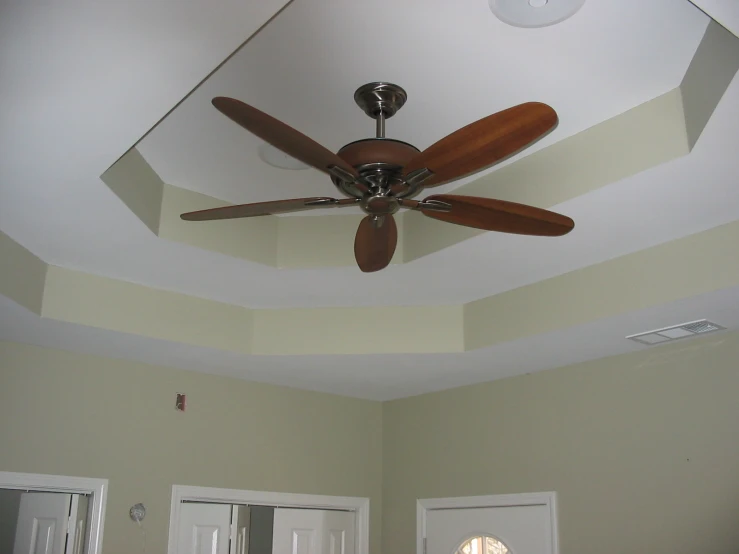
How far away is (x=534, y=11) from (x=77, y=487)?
2832 mm

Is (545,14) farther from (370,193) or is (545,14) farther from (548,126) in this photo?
(370,193)

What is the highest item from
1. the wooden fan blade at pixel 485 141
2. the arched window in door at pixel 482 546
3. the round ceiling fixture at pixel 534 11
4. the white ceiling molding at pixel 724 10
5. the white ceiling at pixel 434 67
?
the white ceiling at pixel 434 67

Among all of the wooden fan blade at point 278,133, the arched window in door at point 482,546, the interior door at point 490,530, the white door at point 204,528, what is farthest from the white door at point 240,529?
the wooden fan blade at point 278,133

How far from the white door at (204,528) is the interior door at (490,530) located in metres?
1.10

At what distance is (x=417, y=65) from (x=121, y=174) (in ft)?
3.43

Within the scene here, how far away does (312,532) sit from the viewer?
418cm

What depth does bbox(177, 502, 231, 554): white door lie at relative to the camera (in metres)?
3.73

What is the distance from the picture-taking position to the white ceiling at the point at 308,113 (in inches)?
65.6

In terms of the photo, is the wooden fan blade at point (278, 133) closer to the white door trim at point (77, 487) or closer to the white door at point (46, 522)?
the white door trim at point (77, 487)

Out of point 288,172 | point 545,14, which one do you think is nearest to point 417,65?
point 545,14

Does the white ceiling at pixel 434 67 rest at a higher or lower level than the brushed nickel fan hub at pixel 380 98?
higher

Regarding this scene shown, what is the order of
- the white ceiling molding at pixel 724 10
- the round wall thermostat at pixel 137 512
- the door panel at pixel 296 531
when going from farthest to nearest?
1. the door panel at pixel 296 531
2. the round wall thermostat at pixel 137 512
3. the white ceiling molding at pixel 724 10

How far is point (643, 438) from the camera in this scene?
327cm

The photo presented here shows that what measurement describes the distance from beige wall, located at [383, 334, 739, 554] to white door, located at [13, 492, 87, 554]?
5.82ft
